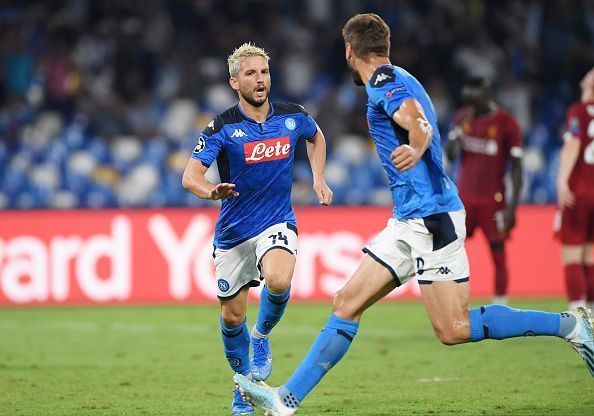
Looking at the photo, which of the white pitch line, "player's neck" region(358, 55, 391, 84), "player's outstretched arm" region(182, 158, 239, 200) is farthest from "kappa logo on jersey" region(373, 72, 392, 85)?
the white pitch line

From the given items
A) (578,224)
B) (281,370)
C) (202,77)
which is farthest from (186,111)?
(281,370)

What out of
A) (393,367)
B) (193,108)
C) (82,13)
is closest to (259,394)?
(393,367)

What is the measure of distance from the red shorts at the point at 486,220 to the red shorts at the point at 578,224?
29.4 inches

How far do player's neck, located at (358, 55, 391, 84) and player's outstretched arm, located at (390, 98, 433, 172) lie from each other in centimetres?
38

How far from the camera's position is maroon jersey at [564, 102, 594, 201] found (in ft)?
35.4

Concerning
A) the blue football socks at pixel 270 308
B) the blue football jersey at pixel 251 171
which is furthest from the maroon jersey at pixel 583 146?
the blue football socks at pixel 270 308

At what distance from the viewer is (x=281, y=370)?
926 centimetres

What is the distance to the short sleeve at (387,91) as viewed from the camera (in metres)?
6.34

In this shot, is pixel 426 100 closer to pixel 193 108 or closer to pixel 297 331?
pixel 297 331

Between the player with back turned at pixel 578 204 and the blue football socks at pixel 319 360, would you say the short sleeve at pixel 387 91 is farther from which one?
the player with back turned at pixel 578 204

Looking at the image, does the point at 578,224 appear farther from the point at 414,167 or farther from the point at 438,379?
the point at 414,167

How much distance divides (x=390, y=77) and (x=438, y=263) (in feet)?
3.83

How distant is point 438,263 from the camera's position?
646 centimetres

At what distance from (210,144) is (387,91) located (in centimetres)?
158
